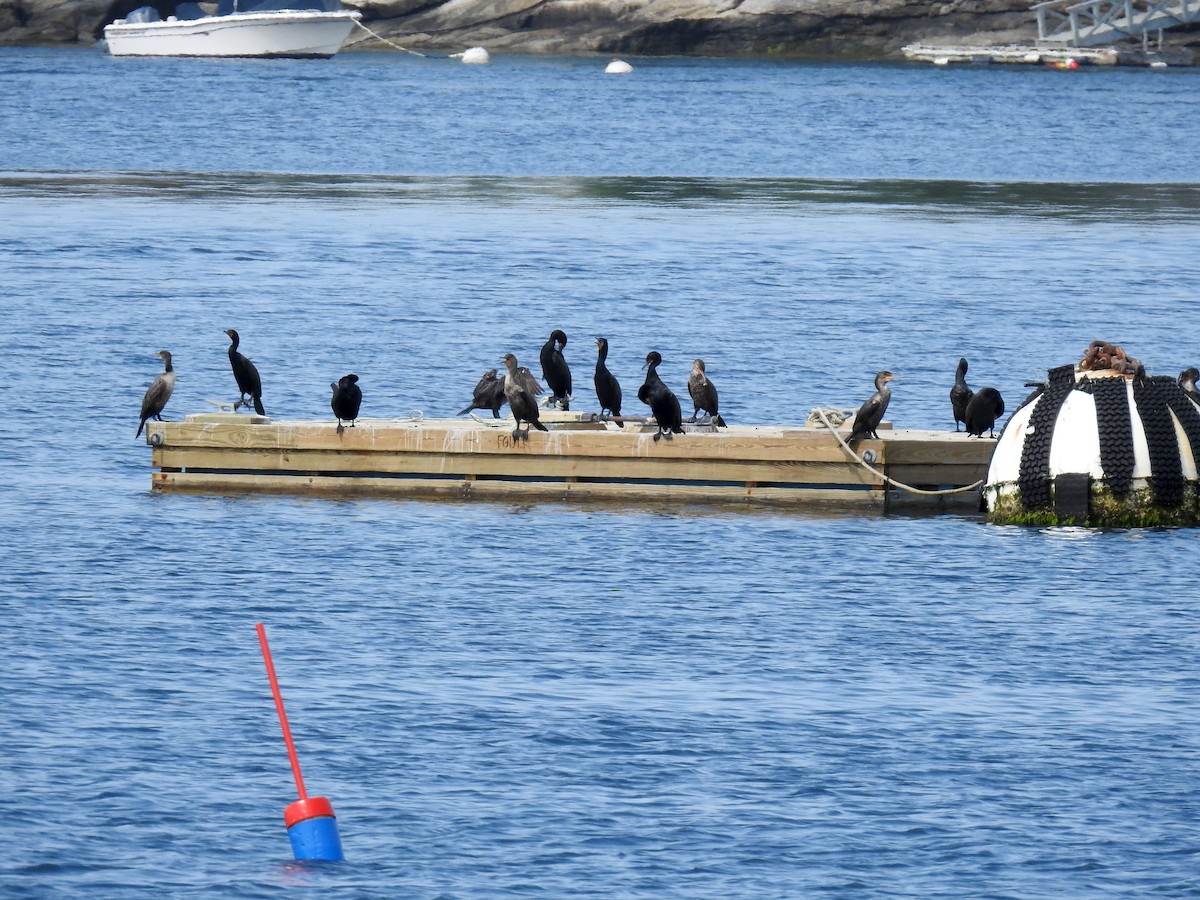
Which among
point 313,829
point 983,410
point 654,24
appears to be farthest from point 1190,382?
point 654,24

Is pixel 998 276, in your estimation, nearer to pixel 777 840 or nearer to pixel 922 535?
pixel 922 535

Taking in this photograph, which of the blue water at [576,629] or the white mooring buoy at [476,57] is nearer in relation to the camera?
the blue water at [576,629]

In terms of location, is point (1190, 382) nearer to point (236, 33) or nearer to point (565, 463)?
point (565, 463)

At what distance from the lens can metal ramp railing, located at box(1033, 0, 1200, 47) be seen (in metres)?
139

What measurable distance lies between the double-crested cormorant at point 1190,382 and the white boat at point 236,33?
5156 inches

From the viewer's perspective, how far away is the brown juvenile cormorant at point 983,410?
25.3 meters

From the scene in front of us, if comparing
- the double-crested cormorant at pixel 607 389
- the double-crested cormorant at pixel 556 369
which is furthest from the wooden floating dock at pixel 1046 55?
the double-crested cormorant at pixel 607 389

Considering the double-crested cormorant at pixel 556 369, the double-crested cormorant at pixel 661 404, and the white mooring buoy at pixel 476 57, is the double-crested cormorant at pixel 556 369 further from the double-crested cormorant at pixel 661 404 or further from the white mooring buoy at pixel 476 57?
the white mooring buoy at pixel 476 57

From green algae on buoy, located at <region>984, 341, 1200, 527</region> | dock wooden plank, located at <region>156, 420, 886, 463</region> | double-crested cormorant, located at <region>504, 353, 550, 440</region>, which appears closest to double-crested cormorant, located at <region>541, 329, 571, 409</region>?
dock wooden plank, located at <region>156, 420, 886, 463</region>

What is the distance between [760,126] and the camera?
9769cm

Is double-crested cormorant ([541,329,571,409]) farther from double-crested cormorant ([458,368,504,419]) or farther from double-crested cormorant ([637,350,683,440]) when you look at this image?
double-crested cormorant ([637,350,683,440])

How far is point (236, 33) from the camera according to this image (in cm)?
15188

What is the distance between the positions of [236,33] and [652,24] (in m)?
29.3

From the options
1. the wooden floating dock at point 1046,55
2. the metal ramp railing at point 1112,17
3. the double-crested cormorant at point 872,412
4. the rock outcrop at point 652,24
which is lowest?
the double-crested cormorant at point 872,412
